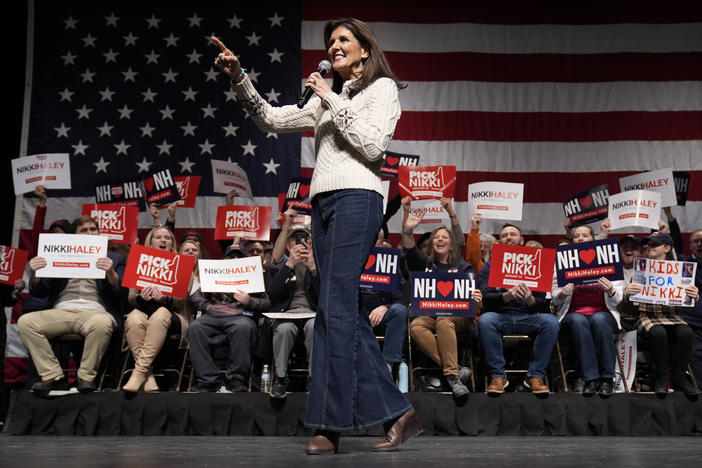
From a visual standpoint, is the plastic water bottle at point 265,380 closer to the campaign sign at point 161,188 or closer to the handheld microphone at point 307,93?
the campaign sign at point 161,188

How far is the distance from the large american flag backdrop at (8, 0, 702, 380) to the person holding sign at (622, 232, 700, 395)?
1694 mm

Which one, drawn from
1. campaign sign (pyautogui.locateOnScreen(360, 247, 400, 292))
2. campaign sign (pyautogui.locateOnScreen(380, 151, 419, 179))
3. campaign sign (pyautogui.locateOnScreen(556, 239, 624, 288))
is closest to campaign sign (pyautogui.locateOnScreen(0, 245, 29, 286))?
campaign sign (pyautogui.locateOnScreen(360, 247, 400, 292))

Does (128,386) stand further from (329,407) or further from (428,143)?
(428,143)

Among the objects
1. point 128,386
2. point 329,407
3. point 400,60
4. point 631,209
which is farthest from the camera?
point 400,60

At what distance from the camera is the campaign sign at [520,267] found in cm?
448

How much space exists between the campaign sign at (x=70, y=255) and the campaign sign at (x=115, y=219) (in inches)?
24.1

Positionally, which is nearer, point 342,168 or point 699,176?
point 342,168

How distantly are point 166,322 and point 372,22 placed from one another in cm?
354

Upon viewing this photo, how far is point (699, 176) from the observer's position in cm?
637

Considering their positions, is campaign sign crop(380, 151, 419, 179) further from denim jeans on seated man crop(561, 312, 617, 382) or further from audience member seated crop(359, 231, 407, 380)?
denim jeans on seated man crop(561, 312, 617, 382)

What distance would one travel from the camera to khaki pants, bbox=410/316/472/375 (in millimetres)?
4379

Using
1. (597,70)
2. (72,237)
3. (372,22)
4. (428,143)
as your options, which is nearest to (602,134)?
(597,70)

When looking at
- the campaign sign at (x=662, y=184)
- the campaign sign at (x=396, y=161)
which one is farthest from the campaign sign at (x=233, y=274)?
the campaign sign at (x=662, y=184)

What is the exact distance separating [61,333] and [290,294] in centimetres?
143
